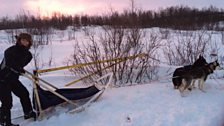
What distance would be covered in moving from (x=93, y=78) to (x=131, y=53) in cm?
110

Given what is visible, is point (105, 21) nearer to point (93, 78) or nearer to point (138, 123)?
point (93, 78)

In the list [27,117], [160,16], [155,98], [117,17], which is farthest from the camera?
[160,16]

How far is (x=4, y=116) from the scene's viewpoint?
4680mm

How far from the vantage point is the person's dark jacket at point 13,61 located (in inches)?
177

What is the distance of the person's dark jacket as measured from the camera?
451 centimetres

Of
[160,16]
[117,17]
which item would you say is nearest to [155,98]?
[117,17]

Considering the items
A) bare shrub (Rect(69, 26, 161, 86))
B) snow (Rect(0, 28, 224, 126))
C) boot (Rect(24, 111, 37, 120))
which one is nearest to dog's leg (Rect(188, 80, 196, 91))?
snow (Rect(0, 28, 224, 126))

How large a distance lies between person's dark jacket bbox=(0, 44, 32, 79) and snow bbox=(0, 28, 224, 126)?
807 millimetres

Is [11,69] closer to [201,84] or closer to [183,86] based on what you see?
[183,86]

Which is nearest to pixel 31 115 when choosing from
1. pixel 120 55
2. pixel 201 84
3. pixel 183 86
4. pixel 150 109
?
pixel 150 109

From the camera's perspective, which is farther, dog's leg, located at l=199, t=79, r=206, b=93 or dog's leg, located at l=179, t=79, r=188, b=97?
A: dog's leg, located at l=199, t=79, r=206, b=93

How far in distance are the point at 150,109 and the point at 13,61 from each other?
2.03 meters

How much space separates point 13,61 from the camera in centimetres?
452

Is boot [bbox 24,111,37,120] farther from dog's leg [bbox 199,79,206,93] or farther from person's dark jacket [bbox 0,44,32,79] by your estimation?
dog's leg [bbox 199,79,206,93]
